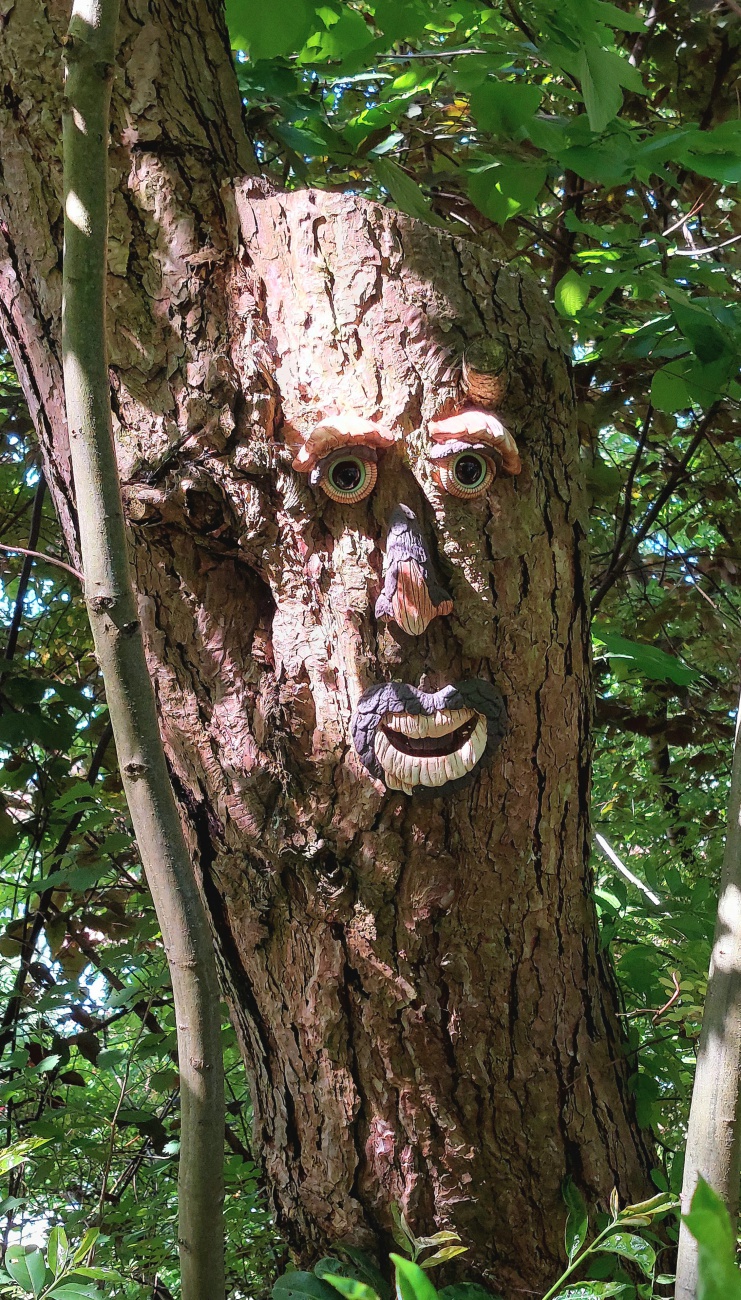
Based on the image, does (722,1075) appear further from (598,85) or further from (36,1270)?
(598,85)

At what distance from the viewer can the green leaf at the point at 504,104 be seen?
1.63m

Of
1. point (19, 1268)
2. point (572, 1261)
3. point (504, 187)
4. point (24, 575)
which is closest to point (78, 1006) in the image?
point (24, 575)

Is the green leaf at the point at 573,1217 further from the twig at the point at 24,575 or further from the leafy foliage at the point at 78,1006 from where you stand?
the twig at the point at 24,575

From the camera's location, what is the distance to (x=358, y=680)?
1206mm

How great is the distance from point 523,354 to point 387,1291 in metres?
1.24

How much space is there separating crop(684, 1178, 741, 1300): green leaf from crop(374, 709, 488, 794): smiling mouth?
0.86 meters

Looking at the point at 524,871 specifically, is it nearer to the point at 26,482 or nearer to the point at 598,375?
the point at 598,375

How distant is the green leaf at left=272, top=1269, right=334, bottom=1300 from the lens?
1.15 m

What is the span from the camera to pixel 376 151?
2.10 m

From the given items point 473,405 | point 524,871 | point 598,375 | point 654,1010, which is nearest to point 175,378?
point 473,405

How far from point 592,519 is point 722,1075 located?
2302 millimetres

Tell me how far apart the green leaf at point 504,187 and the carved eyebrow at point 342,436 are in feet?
2.89

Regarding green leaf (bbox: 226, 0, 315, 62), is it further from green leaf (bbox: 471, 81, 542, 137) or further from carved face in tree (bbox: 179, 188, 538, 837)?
carved face in tree (bbox: 179, 188, 538, 837)

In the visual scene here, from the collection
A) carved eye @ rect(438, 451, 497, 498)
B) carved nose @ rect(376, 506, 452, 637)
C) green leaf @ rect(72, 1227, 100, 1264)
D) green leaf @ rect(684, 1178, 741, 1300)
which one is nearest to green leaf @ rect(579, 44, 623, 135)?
carved eye @ rect(438, 451, 497, 498)
